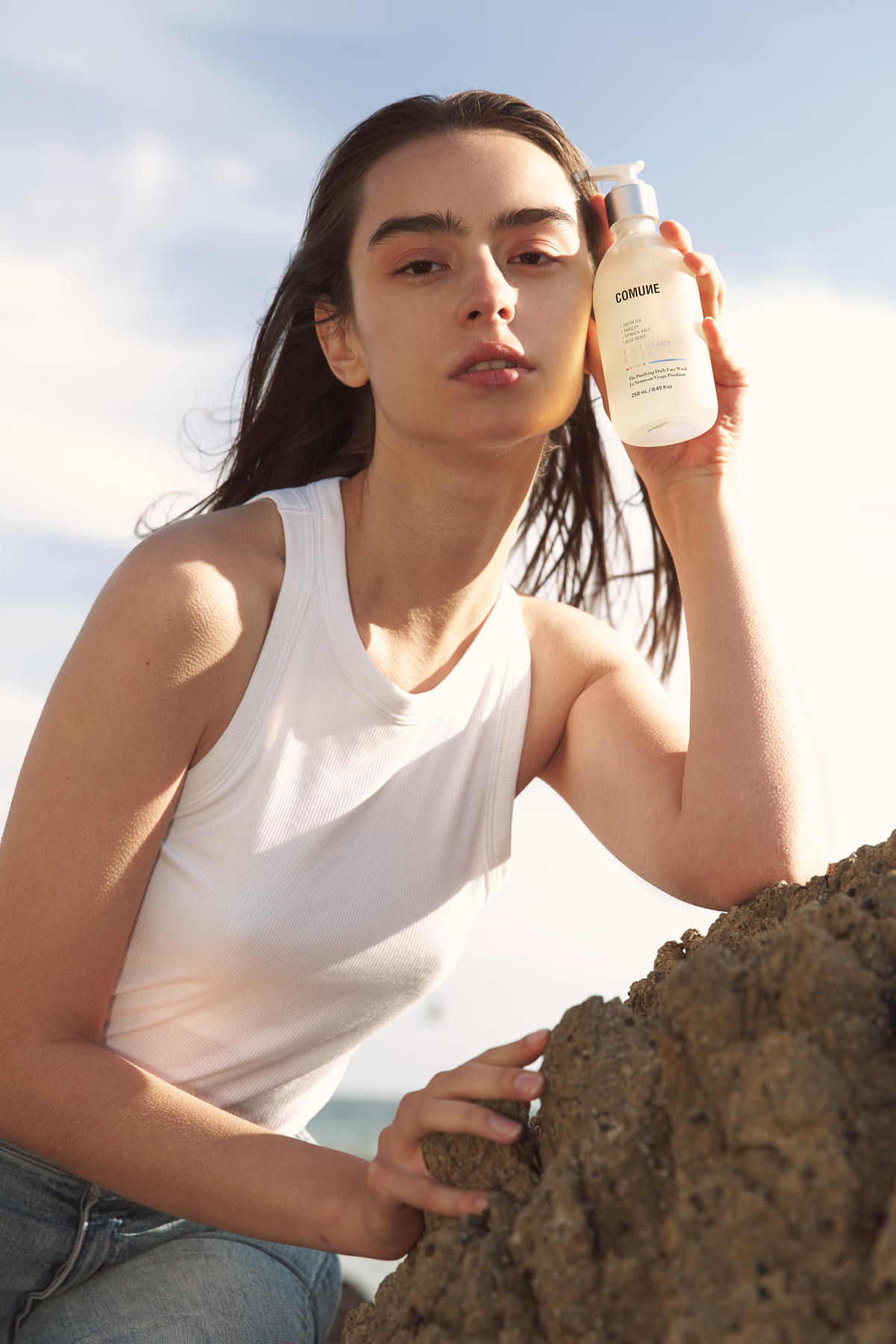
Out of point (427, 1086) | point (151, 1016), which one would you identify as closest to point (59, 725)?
point (151, 1016)

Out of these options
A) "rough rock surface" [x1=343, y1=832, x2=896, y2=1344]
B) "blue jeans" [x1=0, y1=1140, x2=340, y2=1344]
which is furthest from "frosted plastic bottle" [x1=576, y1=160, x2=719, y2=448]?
"blue jeans" [x1=0, y1=1140, x2=340, y2=1344]

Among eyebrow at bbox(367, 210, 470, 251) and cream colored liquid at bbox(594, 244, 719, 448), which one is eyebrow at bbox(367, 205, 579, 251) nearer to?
eyebrow at bbox(367, 210, 470, 251)

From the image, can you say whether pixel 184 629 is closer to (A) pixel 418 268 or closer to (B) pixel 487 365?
(B) pixel 487 365

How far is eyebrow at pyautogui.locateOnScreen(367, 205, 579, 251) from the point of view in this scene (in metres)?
2.03

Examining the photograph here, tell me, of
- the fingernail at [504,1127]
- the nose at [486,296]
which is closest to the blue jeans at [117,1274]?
the fingernail at [504,1127]

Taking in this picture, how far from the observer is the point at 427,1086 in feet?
4.09

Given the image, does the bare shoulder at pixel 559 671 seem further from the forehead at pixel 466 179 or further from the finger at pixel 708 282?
the forehead at pixel 466 179

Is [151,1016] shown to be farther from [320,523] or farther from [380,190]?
[380,190]

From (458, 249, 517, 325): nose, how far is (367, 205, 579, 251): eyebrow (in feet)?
0.24

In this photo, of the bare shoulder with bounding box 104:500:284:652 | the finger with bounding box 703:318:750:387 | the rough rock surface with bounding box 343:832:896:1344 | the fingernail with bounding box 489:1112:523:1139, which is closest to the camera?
the rough rock surface with bounding box 343:832:896:1344

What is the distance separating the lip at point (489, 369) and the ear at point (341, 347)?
418 millimetres

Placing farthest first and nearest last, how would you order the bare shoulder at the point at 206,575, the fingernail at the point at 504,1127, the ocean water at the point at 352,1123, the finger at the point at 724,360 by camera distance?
the ocean water at the point at 352,1123 < the finger at the point at 724,360 < the bare shoulder at the point at 206,575 < the fingernail at the point at 504,1127

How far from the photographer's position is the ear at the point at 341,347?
2.38m

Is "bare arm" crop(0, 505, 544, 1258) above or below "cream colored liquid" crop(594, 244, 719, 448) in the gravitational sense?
below
